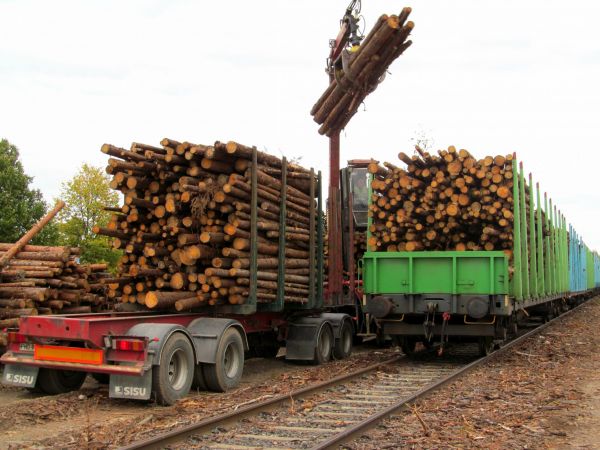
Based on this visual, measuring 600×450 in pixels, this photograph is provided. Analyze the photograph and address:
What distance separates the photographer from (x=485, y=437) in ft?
20.3

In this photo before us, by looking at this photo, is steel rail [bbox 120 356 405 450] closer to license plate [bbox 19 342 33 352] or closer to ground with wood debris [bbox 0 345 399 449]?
ground with wood debris [bbox 0 345 399 449]

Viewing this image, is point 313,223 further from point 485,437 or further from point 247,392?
point 485,437

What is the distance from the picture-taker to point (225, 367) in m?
9.09

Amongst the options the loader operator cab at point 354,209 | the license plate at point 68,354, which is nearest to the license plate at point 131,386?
the license plate at point 68,354

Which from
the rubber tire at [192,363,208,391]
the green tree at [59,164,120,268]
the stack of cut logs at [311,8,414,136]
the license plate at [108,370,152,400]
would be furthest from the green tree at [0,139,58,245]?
the license plate at [108,370,152,400]

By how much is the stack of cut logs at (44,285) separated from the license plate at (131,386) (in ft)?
12.6

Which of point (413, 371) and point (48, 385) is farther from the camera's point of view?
point (413, 371)

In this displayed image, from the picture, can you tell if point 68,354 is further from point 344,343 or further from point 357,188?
point 357,188

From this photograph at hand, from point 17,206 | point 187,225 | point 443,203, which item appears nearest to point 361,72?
point 443,203

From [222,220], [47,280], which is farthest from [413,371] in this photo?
[47,280]

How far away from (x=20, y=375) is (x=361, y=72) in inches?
339

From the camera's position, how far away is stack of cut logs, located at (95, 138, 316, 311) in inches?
370

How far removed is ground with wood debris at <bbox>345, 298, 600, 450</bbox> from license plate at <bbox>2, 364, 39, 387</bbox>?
434 cm

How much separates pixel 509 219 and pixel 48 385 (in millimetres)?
7540
